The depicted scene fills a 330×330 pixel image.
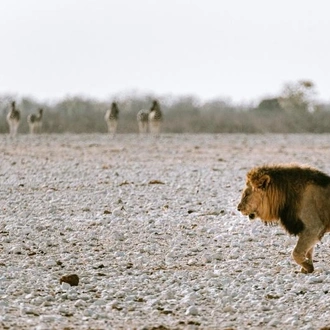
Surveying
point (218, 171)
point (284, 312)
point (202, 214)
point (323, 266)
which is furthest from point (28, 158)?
point (284, 312)

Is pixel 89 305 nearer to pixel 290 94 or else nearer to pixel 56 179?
pixel 56 179

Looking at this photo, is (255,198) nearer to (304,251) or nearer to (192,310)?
(304,251)

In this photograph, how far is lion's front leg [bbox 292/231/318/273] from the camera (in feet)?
33.0

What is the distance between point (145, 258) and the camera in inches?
421

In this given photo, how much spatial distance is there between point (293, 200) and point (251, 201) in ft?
1.25

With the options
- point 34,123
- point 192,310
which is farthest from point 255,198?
point 34,123

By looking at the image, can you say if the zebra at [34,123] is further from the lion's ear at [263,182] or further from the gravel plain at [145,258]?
the lion's ear at [263,182]

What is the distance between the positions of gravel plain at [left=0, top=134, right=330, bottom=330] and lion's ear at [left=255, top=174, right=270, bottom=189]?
2.41 feet

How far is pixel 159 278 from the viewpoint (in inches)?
385

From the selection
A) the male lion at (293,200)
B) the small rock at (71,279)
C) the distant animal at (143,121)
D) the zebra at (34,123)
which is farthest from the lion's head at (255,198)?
the zebra at (34,123)

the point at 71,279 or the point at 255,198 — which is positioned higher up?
the point at 255,198

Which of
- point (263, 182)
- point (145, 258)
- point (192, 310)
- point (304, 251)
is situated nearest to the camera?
point (192, 310)

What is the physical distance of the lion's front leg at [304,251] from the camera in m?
10.1

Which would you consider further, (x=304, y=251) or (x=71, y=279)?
(x=304, y=251)
